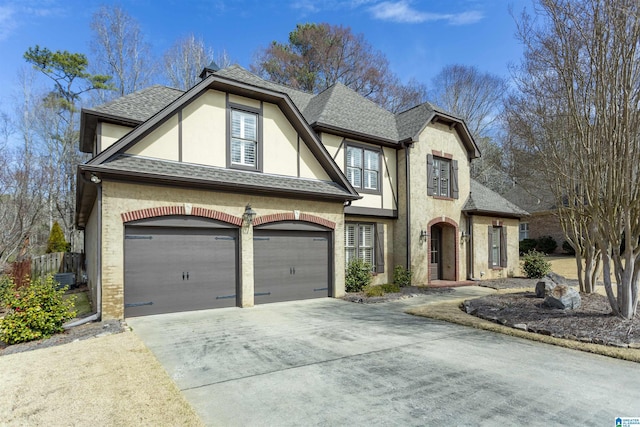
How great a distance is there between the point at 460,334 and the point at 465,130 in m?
11.6

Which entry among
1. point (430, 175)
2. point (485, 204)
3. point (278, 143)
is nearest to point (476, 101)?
point (485, 204)

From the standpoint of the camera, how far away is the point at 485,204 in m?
16.8

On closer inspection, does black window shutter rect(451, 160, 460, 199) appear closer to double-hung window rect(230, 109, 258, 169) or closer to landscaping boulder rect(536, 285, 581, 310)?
landscaping boulder rect(536, 285, 581, 310)

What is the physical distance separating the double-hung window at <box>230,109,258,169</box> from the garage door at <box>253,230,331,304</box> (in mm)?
2173

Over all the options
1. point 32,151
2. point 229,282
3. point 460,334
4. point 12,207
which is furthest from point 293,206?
point 32,151

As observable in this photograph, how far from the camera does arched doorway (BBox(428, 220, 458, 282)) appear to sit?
1580cm

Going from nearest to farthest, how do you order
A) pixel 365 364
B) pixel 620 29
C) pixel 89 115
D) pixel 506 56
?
1. pixel 365 364
2. pixel 620 29
3. pixel 89 115
4. pixel 506 56

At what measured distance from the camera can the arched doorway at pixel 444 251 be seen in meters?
15.8

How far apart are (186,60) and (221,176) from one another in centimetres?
2098

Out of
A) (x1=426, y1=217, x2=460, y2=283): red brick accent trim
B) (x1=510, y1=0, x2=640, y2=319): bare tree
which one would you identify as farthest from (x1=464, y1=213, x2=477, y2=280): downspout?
(x1=510, y1=0, x2=640, y2=319): bare tree

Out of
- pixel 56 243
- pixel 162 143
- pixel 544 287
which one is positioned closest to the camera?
pixel 162 143

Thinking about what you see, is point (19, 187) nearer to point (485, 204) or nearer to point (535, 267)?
point (485, 204)

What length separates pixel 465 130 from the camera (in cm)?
1602

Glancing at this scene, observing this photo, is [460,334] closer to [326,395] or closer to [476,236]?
[326,395]
